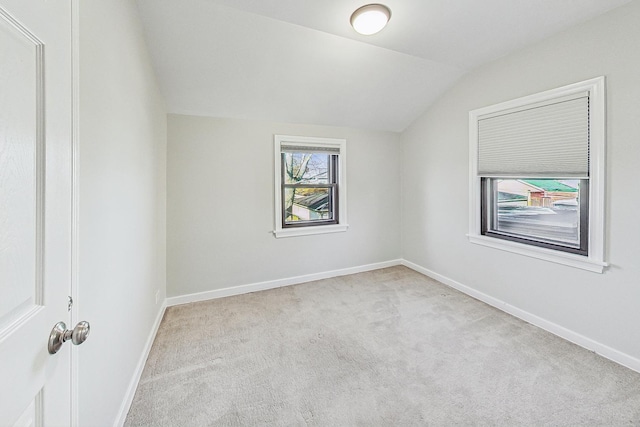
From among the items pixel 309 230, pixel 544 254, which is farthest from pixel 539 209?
pixel 309 230

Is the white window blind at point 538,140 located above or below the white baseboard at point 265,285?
above

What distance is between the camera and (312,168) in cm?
384

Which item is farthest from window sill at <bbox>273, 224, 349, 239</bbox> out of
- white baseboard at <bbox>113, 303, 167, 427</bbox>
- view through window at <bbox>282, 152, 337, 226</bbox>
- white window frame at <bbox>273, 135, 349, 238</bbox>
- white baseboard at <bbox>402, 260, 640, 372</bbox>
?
white baseboard at <bbox>113, 303, 167, 427</bbox>

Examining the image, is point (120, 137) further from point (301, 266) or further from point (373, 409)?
point (301, 266)

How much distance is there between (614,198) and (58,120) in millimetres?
3146

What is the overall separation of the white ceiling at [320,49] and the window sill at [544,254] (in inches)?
71.8

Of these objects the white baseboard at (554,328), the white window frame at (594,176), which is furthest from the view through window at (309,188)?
the white window frame at (594,176)

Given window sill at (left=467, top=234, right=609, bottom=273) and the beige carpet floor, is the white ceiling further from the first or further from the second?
the beige carpet floor

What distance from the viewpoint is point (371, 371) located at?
6.53 feet

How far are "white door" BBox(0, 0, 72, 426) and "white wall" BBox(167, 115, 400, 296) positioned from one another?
2381 millimetres

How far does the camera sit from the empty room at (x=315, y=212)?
0.77 meters

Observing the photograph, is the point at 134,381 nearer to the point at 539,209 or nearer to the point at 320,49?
the point at 320,49

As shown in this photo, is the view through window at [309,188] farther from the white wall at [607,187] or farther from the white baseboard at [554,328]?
the white baseboard at [554,328]

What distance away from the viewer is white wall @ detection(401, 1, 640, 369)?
2004 millimetres
